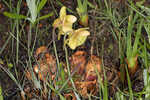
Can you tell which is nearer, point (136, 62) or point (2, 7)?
point (136, 62)

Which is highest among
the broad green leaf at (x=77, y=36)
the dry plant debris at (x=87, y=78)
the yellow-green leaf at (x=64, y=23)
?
the yellow-green leaf at (x=64, y=23)

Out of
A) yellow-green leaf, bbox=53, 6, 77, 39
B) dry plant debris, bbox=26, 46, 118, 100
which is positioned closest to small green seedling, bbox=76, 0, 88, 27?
yellow-green leaf, bbox=53, 6, 77, 39

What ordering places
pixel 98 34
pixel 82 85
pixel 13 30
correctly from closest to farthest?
pixel 82 85
pixel 13 30
pixel 98 34

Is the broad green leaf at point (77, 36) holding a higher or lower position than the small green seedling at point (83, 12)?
lower

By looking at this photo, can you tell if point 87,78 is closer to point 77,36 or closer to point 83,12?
point 77,36

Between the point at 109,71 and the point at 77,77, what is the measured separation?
169 millimetres

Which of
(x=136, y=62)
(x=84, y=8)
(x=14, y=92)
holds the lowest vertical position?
(x=14, y=92)

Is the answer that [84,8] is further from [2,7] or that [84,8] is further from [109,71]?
[2,7]

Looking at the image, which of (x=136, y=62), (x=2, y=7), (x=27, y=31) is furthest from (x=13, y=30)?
(x=136, y=62)

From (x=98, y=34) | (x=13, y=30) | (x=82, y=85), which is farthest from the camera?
(x=98, y=34)

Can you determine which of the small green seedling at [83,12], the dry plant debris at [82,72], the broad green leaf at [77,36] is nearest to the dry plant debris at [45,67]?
the dry plant debris at [82,72]

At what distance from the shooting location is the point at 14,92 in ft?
3.80

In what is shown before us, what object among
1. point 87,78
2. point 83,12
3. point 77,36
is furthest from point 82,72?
point 83,12

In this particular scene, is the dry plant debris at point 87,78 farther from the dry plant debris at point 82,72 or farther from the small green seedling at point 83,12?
the small green seedling at point 83,12
